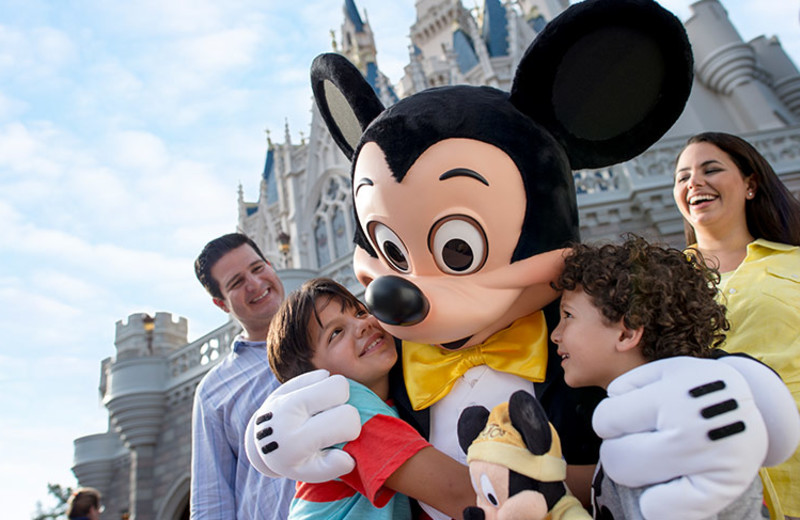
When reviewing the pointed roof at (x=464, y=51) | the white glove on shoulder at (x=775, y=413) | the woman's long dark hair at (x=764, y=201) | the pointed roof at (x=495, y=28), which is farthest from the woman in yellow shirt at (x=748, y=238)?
the pointed roof at (x=464, y=51)

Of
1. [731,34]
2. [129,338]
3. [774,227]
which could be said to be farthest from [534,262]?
[731,34]

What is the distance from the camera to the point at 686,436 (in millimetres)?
927

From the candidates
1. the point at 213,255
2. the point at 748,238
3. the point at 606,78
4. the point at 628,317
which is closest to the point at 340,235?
the point at 213,255

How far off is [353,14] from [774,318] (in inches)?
806

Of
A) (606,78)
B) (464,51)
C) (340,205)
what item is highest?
(464,51)

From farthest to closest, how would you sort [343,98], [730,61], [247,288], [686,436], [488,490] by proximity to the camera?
[730,61] → [247,288] → [343,98] → [488,490] → [686,436]

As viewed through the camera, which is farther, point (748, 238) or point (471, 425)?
point (748, 238)

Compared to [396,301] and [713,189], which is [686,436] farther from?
[713,189]

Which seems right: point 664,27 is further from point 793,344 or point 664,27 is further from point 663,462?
point 663,462

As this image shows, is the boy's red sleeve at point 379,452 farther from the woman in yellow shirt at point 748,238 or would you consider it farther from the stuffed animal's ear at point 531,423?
the woman in yellow shirt at point 748,238

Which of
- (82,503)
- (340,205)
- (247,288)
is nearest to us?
(247,288)

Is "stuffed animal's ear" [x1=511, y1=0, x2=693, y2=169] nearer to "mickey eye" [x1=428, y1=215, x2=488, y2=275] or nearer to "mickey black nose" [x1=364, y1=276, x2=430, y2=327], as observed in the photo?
"mickey eye" [x1=428, y1=215, x2=488, y2=275]

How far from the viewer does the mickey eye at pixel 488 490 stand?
102 cm

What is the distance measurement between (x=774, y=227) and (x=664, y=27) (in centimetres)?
84
